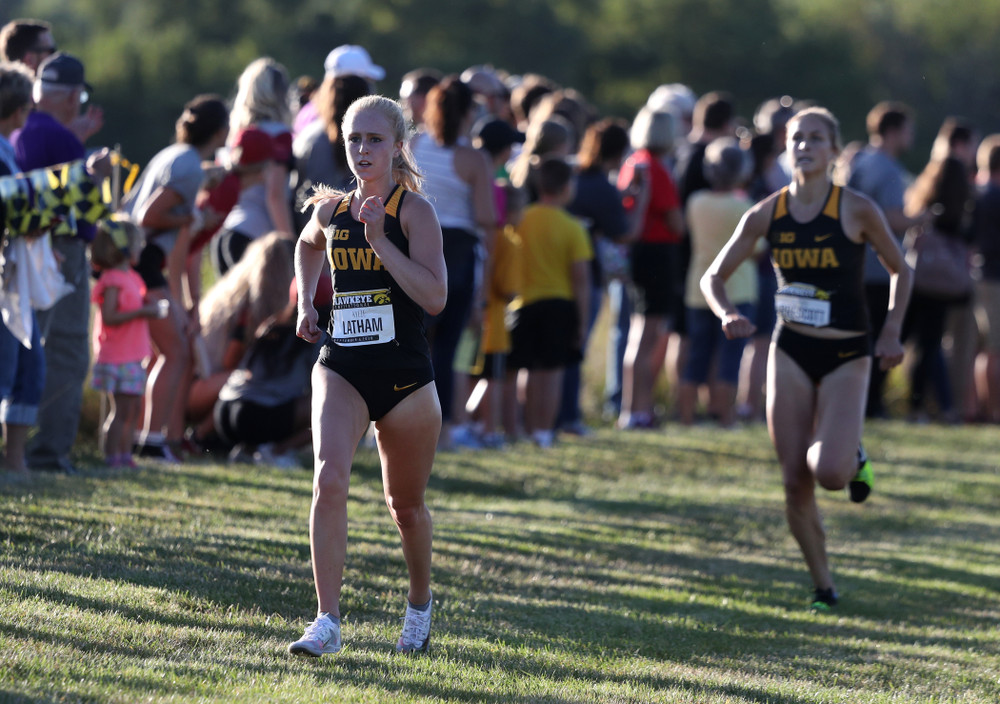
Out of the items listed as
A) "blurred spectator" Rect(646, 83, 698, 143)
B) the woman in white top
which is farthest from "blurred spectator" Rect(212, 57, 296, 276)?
"blurred spectator" Rect(646, 83, 698, 143)

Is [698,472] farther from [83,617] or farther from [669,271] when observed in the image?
[83,617]

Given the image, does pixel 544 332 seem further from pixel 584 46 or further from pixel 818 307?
pixel 584 46

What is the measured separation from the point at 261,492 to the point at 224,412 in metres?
1.00

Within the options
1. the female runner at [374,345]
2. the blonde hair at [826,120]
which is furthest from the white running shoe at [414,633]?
the blonde hair at [826,120]

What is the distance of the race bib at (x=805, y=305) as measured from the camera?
259 inches

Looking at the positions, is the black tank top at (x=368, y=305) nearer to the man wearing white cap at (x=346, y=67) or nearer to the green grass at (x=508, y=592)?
the green grass at (x=508, y=592)

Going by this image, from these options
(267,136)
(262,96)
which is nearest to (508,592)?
(267,136)

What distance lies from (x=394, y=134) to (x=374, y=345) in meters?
0.75

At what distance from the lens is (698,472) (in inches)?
419

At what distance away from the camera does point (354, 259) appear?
197 inches

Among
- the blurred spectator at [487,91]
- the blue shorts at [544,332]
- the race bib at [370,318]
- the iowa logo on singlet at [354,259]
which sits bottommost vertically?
the blue shorts at [544,332]

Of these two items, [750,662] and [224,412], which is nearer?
[750,662]

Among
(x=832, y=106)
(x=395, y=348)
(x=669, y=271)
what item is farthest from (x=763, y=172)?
(x=832, y=106)

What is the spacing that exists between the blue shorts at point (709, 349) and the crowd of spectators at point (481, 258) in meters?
0.02
